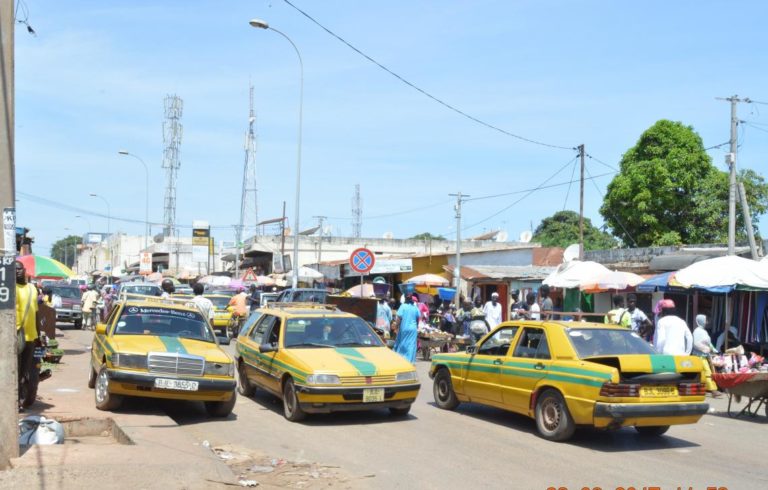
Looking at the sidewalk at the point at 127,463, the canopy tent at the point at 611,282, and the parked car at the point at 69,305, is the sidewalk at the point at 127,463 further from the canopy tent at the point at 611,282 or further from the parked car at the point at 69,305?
the parked car at the point at 69,305

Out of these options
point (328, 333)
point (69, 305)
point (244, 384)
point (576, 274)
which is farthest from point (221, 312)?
point (328, 333)

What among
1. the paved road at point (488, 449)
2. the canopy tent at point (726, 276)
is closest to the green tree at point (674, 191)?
the canopy tent at point (726, 276)

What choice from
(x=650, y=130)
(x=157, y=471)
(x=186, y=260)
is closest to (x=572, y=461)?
(x=157, y=471)

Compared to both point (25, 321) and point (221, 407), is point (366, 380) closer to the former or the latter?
point (221, 407)

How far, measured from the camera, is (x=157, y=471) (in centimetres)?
676

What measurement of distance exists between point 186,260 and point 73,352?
65781 millimetres

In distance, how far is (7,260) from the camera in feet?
22.7

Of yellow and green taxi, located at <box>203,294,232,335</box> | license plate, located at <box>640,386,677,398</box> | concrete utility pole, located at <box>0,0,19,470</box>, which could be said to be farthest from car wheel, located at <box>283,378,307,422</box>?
yellow and green taxi, located at <box>203,294,232,335</box>

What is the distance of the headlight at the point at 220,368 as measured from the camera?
10578 millimetres

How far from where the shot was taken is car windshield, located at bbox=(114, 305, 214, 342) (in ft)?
38.2

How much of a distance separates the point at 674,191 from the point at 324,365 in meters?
32.6

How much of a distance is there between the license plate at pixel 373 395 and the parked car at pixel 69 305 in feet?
78.2

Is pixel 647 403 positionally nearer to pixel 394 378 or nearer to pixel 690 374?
pixel 690 374

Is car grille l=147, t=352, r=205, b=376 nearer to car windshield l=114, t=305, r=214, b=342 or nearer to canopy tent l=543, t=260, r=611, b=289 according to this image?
car windshield l=114, t=305, r=214, b=342
